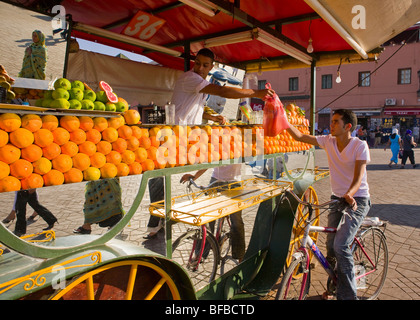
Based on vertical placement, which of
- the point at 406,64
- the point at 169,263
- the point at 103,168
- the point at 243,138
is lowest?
the point at 169,263

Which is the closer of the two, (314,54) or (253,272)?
(253,272)

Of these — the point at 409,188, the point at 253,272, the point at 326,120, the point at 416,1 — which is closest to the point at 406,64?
the point at 326,120

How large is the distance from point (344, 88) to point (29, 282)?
3145 cm

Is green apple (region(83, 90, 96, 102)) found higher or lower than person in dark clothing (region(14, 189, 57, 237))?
higher

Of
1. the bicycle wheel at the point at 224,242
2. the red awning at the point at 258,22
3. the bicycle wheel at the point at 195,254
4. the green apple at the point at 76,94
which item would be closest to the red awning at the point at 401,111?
the red awning at the point at 258,22

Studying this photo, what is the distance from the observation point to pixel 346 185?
9.61 ft

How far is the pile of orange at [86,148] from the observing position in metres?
1.34

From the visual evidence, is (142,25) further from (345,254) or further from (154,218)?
(345,254)

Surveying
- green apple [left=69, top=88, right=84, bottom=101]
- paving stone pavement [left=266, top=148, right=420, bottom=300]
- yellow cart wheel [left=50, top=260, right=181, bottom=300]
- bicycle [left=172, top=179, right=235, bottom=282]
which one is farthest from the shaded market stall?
paving stone pavement [left=266, top=148, right=420, bottom=300]

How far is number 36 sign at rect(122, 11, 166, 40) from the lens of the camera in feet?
12.3

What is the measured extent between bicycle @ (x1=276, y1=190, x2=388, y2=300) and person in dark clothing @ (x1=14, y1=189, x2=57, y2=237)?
1.80m

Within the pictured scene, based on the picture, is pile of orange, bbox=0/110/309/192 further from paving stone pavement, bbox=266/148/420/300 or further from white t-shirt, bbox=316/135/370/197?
paving stone pavement, bbox=266/148/420/300

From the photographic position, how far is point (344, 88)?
28188 mm
